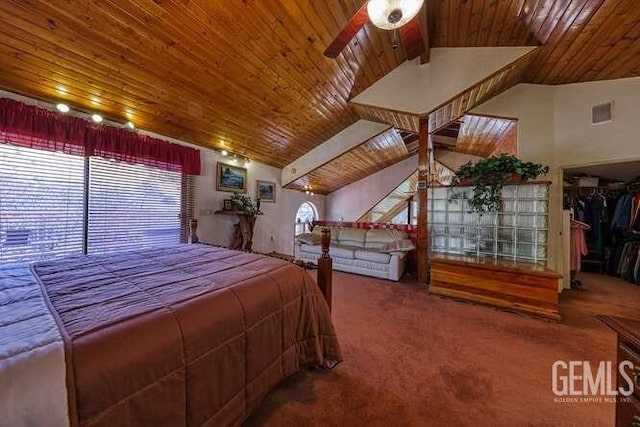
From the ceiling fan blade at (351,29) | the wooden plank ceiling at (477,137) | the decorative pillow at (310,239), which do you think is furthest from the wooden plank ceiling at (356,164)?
the ceiling fan blade at (351,29)

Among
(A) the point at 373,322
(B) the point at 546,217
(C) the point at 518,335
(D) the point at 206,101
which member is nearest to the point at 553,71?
(B) the point at 546,217

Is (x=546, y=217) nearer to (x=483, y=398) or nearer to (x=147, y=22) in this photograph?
(x=483, y=398)

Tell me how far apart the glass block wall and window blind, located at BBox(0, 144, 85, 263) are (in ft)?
15.6

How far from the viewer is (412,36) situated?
1942mm

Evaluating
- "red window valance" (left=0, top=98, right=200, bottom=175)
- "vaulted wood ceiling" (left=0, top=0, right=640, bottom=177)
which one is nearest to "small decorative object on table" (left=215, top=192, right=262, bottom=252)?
"red window valance" (left=0, top=98, right=200, bottom=175)

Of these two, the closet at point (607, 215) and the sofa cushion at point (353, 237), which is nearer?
the closet at point (607, 215)

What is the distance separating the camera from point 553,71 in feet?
10.7

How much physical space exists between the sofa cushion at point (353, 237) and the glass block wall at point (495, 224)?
132cm

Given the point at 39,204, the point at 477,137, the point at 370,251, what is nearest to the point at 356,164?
the point at 477,137

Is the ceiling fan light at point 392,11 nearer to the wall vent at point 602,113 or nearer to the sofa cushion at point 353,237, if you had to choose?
the wall vent at point 602,113

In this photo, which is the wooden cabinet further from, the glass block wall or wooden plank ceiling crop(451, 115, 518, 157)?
wooden plank ceiling crop(451, 115, 518, 157)

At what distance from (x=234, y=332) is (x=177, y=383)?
0.29 metres

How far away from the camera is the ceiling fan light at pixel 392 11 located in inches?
58.5

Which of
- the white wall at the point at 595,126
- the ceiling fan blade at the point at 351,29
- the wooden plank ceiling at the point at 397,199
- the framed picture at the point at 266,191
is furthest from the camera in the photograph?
the wooden plank ceiling at the point at 397,199
